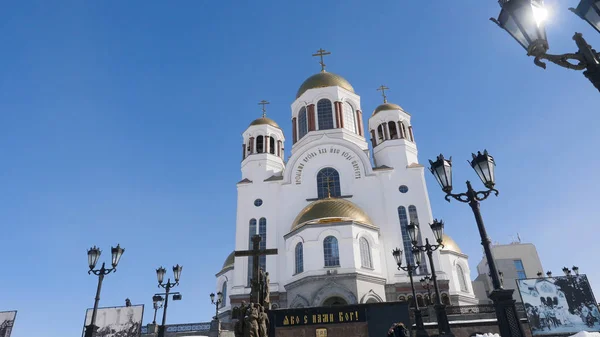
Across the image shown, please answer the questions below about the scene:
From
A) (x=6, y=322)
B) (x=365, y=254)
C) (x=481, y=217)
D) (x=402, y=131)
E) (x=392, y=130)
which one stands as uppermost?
(x=392, y=130)

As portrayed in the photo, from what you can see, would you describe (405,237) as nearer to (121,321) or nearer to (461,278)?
(461,278)

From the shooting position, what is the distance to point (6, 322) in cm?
2252

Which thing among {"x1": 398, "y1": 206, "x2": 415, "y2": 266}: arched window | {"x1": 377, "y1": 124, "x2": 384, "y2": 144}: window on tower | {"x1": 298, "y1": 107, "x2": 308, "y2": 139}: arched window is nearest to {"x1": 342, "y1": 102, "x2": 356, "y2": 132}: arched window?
{"x1": 377, "y1": 124, "x2": 384, "y2": 144}: window on tower

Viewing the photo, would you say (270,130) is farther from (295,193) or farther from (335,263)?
(335,263)

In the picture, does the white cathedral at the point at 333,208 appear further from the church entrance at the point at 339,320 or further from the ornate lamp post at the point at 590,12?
the ornate lamp post at the point at 590,12

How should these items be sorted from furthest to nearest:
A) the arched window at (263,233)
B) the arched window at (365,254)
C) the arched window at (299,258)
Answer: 1. the arched window at (263,233)
2. the arched window at (299,258)
3. the arched window at (365,254)

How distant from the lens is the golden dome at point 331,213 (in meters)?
23.0

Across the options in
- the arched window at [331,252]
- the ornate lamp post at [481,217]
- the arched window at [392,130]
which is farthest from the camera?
the arched window at [392,130]

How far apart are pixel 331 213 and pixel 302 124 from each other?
1121 centimetres

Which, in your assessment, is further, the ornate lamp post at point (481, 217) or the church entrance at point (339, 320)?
the church entrance at point (339, 320)

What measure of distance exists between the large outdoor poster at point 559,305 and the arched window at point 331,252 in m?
8.91

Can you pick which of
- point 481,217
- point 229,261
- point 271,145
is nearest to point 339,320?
point 481,217

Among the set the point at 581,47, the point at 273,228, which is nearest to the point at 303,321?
the point at 273,228

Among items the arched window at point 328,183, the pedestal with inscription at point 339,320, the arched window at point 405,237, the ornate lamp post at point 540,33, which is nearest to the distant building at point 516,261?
the arched window at point 405,237
